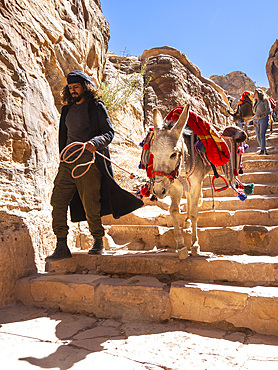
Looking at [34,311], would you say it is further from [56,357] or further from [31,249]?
[56,357]

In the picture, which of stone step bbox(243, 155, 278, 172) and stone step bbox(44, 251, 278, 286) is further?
stone step bbox(243, 155, 278, 172)

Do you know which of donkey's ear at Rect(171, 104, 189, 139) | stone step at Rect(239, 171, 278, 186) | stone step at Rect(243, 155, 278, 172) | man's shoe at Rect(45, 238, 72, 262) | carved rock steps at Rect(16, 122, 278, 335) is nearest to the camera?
carved rock steps at Rect(16, 122, 278, 335)

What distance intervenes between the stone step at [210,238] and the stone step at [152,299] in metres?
1.28

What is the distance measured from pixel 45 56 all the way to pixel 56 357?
424 centimetres

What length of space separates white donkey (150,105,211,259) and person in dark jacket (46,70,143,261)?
23.6 inches

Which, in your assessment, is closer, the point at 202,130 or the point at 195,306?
the point at 195,306

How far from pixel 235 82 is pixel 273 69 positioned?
11203 mm

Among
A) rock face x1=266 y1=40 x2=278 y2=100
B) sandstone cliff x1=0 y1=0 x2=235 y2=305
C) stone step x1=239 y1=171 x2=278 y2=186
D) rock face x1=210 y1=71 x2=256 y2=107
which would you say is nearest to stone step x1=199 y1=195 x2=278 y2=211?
stone step x1=239 y1=171 x2=278 y2=186

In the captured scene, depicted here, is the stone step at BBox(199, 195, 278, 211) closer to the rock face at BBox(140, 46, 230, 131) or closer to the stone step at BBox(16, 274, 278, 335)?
the stone step at BBox(16, 274, 278, 335)

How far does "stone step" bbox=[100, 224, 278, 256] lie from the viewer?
3824 mm

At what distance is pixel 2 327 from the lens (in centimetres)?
265

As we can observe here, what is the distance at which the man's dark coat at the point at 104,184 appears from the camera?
3.40m

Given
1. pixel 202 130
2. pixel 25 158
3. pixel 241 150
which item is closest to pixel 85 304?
pixel 25 158

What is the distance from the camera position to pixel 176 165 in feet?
9.46
